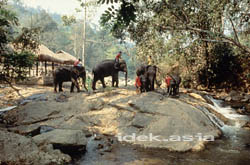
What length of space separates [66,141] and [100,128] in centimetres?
228

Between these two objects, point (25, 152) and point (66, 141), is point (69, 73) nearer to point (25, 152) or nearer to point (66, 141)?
point (66, 141)

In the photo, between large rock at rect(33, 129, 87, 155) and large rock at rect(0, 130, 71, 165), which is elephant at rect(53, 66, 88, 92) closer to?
large rock at rect(33, 129, 87, 155)

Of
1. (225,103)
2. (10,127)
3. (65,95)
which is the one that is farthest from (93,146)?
(225,103)

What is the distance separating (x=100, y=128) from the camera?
8094 mm

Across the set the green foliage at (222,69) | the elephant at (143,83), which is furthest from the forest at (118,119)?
the green foliage at (222,69)

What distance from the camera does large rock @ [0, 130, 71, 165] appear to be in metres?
4.96

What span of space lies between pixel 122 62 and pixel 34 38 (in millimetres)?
4576

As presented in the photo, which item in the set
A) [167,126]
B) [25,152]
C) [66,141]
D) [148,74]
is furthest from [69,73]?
[25,152]

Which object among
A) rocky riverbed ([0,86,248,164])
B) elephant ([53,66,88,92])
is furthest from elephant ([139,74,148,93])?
elephant ([53,66,88,92])

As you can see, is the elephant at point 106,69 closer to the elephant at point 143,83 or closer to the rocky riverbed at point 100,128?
the rocky riverbed at point 100,128

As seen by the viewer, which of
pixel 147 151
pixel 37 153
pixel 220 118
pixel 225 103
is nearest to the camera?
pixel 37 153

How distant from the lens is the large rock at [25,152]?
4.96m

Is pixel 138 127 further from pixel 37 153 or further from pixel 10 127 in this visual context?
pixel 10 127

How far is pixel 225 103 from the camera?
14711 millimetres
